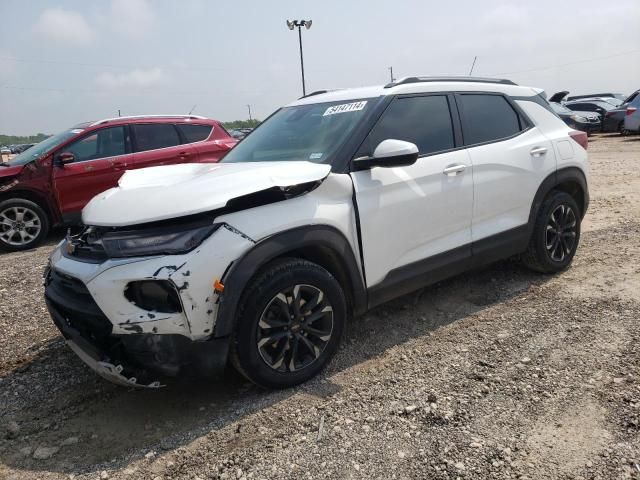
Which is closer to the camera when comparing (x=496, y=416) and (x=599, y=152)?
(x=496, y=416)

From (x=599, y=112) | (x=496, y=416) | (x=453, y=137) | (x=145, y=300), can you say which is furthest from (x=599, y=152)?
(x=145, y=300)

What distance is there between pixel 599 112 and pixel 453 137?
65.5ft

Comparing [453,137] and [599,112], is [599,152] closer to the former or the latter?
[599,112]

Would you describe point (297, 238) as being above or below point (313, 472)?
above

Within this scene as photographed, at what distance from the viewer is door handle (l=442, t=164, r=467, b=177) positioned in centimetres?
373

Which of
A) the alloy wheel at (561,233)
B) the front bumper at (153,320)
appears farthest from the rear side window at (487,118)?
the front bumper at (153,320)

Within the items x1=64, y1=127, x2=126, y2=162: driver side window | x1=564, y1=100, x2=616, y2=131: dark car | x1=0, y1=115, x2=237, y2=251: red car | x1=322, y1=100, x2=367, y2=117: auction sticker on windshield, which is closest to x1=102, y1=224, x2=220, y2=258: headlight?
x1=322, y1=100, x2=367, y2=117: auction sticker on windshield

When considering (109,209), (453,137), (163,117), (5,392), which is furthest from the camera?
(163,117)

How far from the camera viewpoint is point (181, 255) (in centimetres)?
261

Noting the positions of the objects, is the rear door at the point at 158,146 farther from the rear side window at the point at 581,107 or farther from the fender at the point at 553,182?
the rear side window at the point at 581,107

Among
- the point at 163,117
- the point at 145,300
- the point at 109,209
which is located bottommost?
the point at 145,300

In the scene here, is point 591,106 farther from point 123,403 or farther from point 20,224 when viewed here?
point 123,403

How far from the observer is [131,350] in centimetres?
267

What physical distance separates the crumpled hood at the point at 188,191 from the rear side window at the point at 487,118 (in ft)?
4.81
